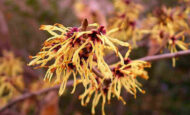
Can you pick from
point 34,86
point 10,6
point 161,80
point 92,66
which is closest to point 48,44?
point 92,66

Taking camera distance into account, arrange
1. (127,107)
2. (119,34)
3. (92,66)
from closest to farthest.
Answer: (92,66) → (119,34) → (127,107)

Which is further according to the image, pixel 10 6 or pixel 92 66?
pixel 10 6

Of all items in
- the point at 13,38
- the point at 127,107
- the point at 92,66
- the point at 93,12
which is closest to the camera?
the point at 92,66

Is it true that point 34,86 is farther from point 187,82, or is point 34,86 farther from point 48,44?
point 187,82

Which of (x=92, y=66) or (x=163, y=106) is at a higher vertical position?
(x=92, y=66)

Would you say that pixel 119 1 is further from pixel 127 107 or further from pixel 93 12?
pixel 127 107

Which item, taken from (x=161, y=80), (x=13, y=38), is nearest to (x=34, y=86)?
(x=13, y=38)

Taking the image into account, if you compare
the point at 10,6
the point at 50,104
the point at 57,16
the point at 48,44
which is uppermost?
the point at 10,6

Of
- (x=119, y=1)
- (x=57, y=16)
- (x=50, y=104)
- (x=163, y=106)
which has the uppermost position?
(x=57, y=16)

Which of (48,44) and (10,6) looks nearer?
(48,44)
